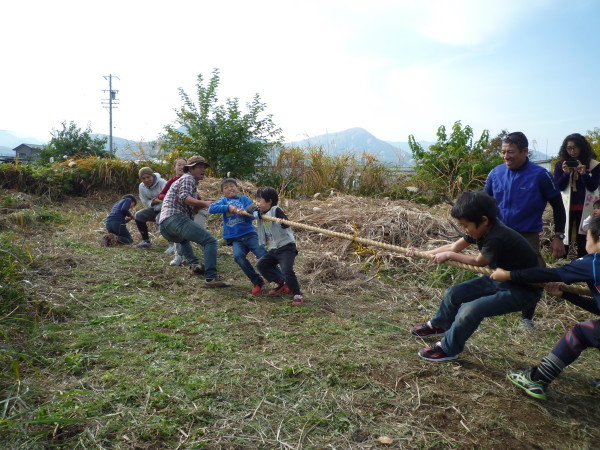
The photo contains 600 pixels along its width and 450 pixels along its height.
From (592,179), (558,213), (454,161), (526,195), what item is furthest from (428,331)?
(454,161)

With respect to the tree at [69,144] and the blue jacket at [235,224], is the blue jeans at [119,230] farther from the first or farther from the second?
the tree at [69,144]

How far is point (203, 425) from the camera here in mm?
2291

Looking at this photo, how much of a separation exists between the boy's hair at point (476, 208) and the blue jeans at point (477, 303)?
53 centimetres

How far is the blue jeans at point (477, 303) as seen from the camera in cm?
284

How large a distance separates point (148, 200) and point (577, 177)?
6146mm

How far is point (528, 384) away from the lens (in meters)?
2.71

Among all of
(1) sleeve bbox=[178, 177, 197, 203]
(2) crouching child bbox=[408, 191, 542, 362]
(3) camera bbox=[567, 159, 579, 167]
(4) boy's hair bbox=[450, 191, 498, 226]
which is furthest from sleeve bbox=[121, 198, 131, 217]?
(3) camera bbox=[567, 159, 579, 167]

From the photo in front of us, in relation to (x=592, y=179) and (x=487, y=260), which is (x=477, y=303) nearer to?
(x=487, y=260)

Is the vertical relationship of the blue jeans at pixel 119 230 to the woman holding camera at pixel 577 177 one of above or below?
below

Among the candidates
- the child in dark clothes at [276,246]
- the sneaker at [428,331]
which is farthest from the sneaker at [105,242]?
the sneaker at [428,331]

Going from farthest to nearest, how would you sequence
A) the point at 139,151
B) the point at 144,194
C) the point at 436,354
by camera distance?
the point at 139,151 < the point at 144,194 < the point at 436,354

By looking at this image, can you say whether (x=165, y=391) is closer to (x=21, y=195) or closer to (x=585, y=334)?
(x=585, y=334)

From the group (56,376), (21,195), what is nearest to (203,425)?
(56,376)

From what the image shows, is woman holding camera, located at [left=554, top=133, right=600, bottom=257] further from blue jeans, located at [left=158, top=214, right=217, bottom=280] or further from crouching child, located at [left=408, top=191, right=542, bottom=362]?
blue jeans, located at [left=158, top=214, right=217, bottom=280]
